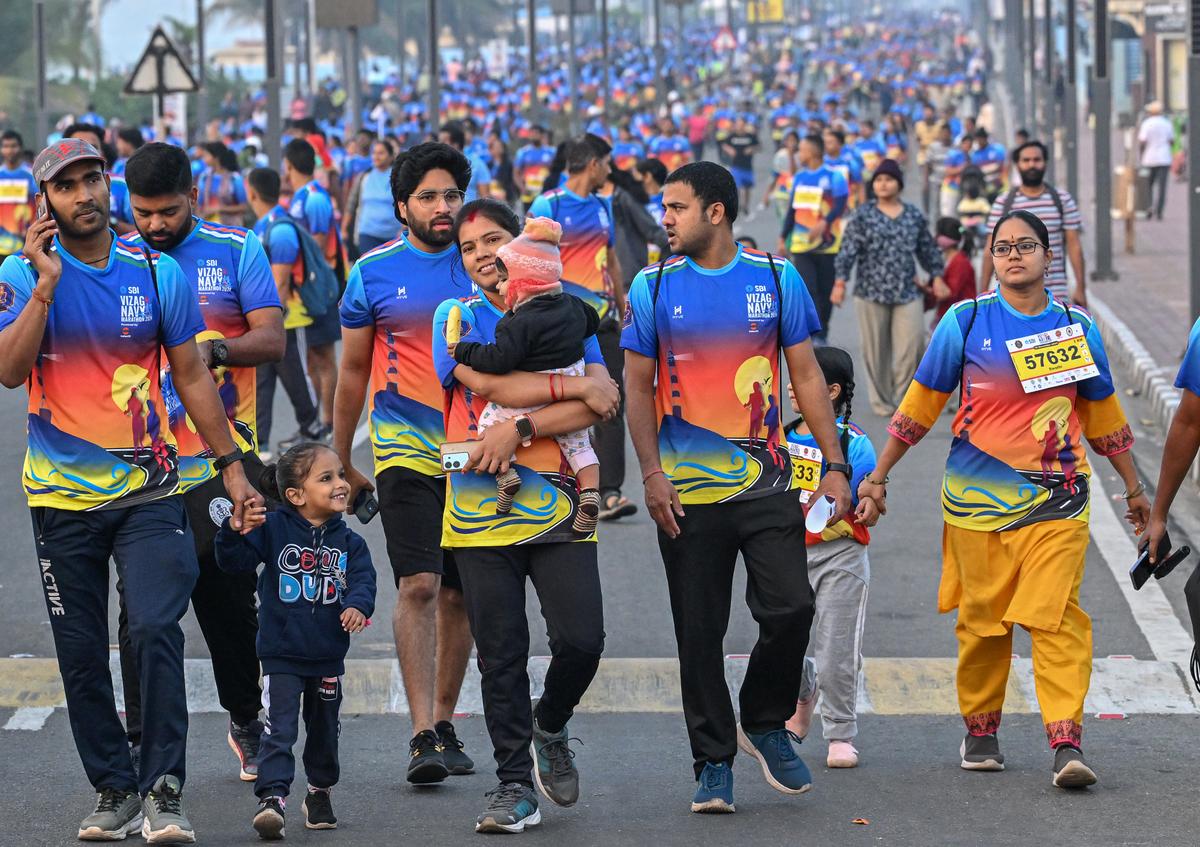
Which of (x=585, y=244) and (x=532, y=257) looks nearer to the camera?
(x=532, y=257)

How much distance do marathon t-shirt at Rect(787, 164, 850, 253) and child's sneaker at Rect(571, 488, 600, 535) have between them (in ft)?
38.6

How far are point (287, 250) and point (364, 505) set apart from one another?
6830 mm

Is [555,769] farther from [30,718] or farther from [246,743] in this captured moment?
[30,718]

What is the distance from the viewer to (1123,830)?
21.8 feet

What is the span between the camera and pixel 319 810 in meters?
6.79

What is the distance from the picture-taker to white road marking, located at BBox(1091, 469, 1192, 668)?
923cm

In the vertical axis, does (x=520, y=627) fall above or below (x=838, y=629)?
above

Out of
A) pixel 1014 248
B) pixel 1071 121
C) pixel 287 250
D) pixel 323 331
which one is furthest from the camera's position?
pixel 1071 121

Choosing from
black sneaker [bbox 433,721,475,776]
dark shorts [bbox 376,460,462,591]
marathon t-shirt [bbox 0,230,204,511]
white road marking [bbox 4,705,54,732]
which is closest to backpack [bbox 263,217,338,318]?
white road marking [bbox 4,705,54,732]

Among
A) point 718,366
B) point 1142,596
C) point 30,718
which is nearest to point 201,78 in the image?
point 1142,596

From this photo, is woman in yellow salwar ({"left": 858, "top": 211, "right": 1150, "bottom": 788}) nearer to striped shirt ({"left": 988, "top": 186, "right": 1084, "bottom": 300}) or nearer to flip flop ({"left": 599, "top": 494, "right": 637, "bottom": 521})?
flip flop ({"left": 599, "top": 494, "right": 637, "bottom": 521})

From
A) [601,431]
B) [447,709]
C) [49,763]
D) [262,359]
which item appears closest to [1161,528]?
[447,709]

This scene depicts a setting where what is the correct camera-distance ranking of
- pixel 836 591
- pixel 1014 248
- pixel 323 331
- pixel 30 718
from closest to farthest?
pixel 1014 248 → pixel 836 591 → pixel 30 718 → pixel 323 331

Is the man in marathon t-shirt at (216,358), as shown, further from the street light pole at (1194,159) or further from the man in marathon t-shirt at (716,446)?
the street light pole at (1194,159)
